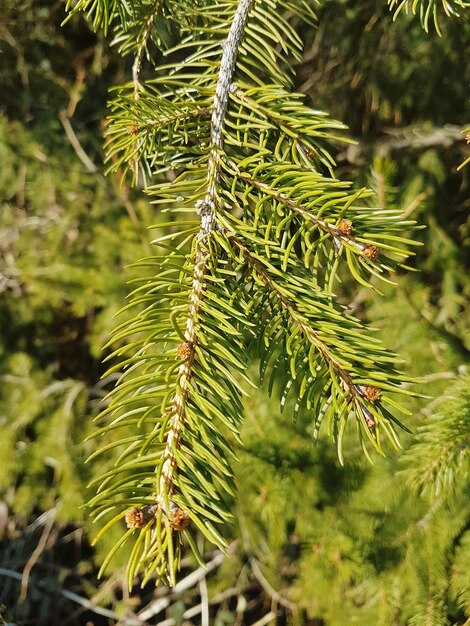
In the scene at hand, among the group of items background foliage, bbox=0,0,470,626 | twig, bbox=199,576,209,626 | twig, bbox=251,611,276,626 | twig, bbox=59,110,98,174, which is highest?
twig, bbox=59,110,98,174

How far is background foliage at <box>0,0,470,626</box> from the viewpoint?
3.72 ft

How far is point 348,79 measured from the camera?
160cm

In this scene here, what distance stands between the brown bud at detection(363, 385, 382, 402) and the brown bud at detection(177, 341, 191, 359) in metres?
0.15

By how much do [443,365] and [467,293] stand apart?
1.13ft

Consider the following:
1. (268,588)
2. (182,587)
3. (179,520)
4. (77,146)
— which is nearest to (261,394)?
(268,588)

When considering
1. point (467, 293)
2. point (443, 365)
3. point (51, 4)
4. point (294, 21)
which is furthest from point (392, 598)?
point (51, 4)

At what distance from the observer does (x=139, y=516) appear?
1.28 feet

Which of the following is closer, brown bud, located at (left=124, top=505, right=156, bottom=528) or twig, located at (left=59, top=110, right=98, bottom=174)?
brown bud, located at (left=124, top=505, right=156, bottom=528)

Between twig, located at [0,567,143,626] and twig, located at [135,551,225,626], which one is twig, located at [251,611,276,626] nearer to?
twig, located at [135,551,225,626]

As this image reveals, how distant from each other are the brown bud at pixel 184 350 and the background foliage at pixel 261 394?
534 millimetres

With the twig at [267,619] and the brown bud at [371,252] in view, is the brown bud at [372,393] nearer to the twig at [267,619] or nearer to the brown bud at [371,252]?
the brown bud at [371,252]

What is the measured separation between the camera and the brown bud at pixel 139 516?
387 millimetres

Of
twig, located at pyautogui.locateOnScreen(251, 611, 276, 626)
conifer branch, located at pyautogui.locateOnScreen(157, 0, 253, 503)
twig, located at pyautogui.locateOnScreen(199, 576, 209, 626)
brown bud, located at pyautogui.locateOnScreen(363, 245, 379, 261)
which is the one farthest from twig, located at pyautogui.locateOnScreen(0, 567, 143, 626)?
brown bud, located at pyautogui.locateOnScreen(363, 245, 379, 261)

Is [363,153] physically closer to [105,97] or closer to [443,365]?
[443,365]
